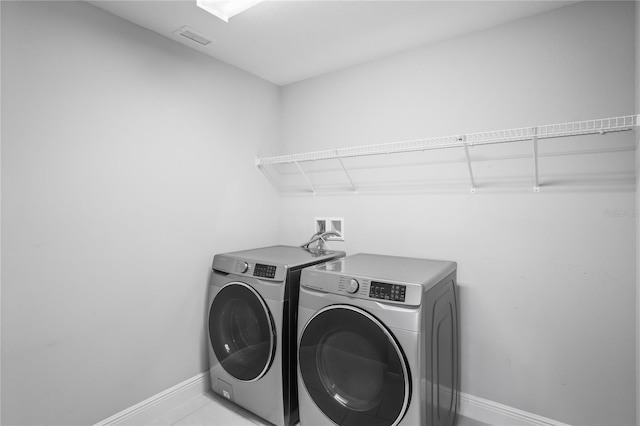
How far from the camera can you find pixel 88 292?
172 centimetres

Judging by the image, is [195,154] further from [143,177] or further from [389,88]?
[389,88]

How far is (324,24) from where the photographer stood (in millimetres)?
1898

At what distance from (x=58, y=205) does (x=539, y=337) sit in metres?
2.53

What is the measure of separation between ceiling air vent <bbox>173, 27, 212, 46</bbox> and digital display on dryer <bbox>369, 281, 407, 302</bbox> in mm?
1752

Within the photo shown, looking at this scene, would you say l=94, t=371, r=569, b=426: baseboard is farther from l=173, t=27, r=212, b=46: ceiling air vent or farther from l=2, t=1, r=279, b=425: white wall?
l=173, t=27, r=212, b=46: ceiling air vent

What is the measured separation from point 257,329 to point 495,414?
1433 mm

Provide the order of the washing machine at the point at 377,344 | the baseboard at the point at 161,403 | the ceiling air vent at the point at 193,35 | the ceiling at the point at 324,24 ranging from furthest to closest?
the ceiling air vent at the point at 193,35 < the baseboard at the point at 161,403 < the ceiling at the point at 324,24 < the washing machine at the point at 377,344

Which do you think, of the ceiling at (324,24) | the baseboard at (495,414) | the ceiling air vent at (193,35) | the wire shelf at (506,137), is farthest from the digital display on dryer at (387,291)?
the ceiling air vent at (193,35)

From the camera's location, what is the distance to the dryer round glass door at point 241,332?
74.5 inches

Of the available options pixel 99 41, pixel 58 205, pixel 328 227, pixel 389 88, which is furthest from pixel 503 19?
pixel 58 205

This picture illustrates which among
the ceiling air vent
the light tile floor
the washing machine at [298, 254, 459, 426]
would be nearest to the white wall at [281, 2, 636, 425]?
the washing machine at [298, 254, 459, 426]

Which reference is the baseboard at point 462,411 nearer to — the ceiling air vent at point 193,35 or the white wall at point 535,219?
the white wall at point 535,219

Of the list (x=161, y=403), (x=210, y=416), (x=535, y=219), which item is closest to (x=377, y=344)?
(x=535, y=219)

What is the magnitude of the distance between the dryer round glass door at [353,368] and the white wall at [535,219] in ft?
2.59
